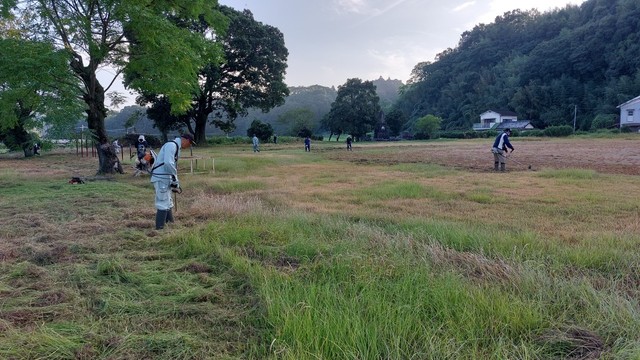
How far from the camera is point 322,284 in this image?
387cm

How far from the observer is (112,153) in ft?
53.2

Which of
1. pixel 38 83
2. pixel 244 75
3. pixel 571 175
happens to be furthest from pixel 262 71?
pixel 571 175

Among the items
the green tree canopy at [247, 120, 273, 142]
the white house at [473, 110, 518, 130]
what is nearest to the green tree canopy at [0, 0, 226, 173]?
the green tree canopy at [247, 120, 273, 142]

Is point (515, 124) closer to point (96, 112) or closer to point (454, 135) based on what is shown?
point (454, 135)

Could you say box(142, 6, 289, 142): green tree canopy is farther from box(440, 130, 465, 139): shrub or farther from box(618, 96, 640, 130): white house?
box(618, 96, 640, 130): white house

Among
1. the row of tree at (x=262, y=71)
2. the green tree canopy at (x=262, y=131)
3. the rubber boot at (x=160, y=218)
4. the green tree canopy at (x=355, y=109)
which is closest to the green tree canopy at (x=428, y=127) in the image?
the row of tree at (x=262, y=71)

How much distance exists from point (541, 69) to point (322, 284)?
83.1 meters

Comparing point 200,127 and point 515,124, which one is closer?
point 200,127

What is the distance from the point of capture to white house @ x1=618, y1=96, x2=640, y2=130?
54.1 metres

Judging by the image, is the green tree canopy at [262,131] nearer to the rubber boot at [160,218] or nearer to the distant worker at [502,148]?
the distant worker at [502,148]

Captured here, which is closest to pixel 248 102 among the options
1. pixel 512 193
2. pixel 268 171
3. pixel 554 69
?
pixel 268 171

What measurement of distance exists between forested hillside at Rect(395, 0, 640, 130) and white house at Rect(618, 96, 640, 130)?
5363 millimetres

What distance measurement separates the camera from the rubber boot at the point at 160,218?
6.68m

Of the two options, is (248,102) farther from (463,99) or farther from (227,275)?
(463,99)
